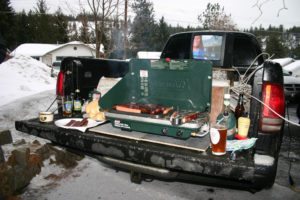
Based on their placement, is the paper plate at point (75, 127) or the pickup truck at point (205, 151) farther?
the paper plate at point (75, 127)

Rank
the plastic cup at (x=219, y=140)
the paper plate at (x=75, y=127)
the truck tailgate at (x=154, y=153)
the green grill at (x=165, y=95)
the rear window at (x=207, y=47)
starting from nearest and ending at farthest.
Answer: the truck tailgate at (x=154, y=153), the plastic cup at (x=219, y=140), the green grill at (x=165, y=95), the paper plate at (x=75, y=127), the rear window at (x=207, y=47)

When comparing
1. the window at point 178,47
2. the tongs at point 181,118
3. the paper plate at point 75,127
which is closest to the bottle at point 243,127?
the tongs at point 181,118

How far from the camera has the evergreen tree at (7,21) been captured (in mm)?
47969

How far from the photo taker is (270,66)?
7.92 feet

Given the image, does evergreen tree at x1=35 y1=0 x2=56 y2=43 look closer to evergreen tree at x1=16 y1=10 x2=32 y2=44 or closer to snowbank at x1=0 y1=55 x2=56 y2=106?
evergreen tree at x1=16 y1=10 x2=32 y2=44

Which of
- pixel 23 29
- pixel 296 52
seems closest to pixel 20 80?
pixel 296 52

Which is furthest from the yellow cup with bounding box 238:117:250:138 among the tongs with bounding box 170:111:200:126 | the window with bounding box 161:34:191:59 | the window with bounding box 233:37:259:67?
the window with bounding box 161:34:191:59

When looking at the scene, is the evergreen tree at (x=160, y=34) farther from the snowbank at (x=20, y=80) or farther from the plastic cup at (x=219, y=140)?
the plastic cup at (x=219, y=140)

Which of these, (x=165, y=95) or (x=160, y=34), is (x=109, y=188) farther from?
(x=160, y=34)

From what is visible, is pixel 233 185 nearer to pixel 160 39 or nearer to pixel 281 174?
pixel 281 174

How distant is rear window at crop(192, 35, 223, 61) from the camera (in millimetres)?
4281

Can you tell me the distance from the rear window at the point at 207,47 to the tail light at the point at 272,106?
75.0 inches

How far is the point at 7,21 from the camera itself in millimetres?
49250

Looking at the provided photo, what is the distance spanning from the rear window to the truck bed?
6.31 feet
